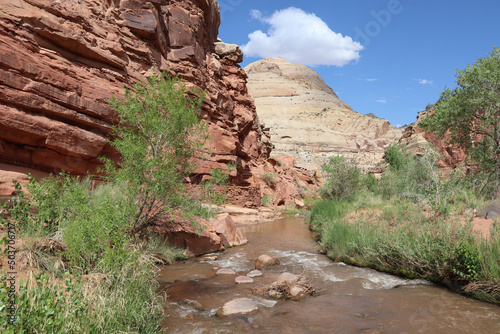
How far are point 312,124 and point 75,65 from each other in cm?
7712

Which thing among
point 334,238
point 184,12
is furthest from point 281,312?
point 184,12

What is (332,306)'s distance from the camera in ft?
18.7

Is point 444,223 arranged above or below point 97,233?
above

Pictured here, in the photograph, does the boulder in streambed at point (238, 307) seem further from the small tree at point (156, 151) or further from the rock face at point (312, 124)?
the rock face at point (312, 124)

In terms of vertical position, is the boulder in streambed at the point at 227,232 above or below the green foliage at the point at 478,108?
below

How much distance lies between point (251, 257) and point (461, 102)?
12119 mm

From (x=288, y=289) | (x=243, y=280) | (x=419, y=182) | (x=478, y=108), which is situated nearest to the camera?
(x=288, y=289)

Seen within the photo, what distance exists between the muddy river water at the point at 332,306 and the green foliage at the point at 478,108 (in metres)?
8.47

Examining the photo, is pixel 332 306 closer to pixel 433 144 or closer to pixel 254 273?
pixel 254 273

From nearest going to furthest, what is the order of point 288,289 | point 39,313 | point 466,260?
point 39,313 < point 466,260 < point 288,289

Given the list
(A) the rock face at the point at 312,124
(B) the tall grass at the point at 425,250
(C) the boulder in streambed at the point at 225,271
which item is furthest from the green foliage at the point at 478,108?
(A) the rock face at the point at 312,124

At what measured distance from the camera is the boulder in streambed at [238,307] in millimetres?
5316

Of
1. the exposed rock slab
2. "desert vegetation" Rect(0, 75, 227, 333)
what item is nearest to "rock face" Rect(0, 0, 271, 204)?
"desert vegetation" Rect(0, 75, 227, 333)

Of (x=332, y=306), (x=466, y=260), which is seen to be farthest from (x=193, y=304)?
(x=466, y=260)
